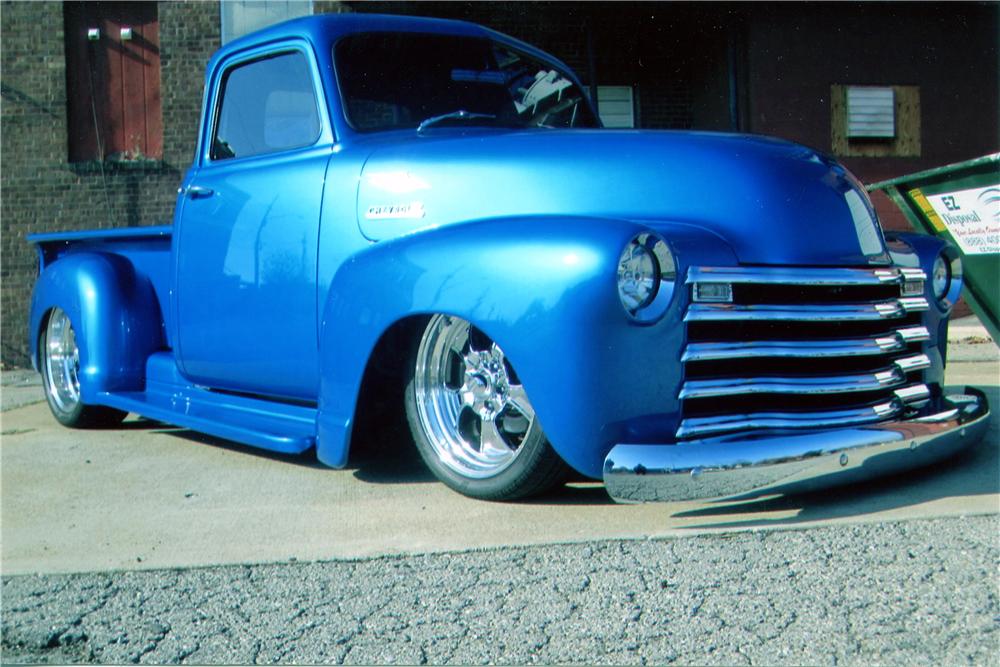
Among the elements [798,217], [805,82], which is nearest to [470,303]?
[798,217]

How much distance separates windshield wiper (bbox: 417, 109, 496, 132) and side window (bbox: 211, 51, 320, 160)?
1.45 feet

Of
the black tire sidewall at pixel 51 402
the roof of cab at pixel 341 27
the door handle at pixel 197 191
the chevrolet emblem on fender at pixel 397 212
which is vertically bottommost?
the black tire sidewall at pixel 51 402

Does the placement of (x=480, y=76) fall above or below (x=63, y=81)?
below

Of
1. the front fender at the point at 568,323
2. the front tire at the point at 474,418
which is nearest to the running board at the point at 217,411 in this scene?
the front tire at the point at 474,418

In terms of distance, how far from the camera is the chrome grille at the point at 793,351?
3.27m

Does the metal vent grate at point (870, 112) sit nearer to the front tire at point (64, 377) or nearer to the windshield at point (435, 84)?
the windshield at point (435, 84)

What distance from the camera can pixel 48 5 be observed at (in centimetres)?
1176

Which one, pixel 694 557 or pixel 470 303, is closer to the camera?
pixel 694 557

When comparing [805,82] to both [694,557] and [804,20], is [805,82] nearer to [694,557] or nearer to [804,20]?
[804,20]

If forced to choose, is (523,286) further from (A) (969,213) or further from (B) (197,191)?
(A) (969,213)

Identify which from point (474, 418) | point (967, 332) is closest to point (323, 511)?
point (474, 418)

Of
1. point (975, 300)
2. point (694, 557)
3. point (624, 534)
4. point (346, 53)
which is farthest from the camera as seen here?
point (975, 300)

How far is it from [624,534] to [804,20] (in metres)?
9.98

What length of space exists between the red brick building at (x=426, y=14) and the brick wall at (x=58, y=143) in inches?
0.6
